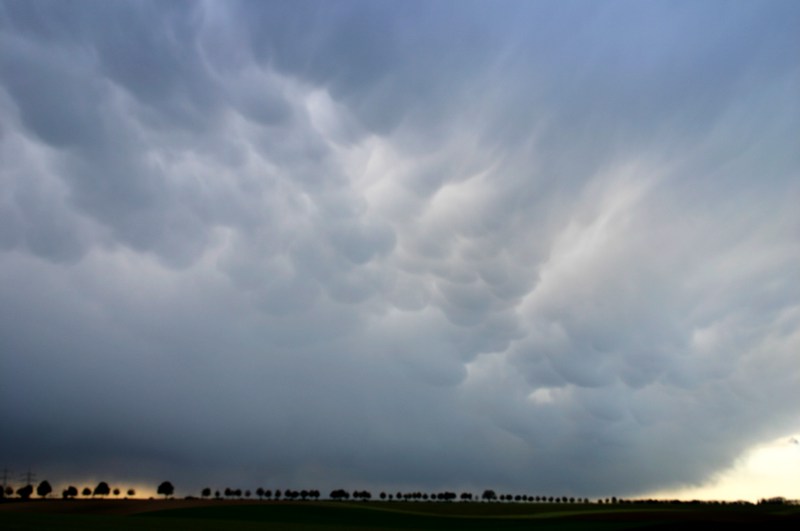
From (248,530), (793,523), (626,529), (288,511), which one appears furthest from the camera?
(288,511)

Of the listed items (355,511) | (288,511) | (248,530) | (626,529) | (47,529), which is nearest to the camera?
(47,529)

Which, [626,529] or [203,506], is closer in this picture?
[626,529]

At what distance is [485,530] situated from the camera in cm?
8181

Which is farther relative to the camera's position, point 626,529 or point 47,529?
point 626,529

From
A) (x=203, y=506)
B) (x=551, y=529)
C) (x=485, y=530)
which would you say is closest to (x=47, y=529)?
(x=485, y=530)

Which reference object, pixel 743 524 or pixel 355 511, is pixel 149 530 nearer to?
pixel 743 524

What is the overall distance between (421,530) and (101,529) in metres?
38.3

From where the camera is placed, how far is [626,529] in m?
77.0

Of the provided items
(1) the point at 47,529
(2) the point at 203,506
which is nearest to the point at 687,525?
(1) the point at 47,529

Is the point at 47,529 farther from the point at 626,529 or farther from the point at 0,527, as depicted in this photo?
the point at 626,529

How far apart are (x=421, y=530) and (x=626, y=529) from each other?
84.2ft

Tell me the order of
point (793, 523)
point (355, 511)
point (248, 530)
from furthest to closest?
point (355, 511) → point (793, 523) → point (248, 530)

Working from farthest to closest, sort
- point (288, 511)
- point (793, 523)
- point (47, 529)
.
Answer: point (288, 511) → point (793, 523) → point (47, 529)

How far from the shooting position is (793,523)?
69.9 meters
